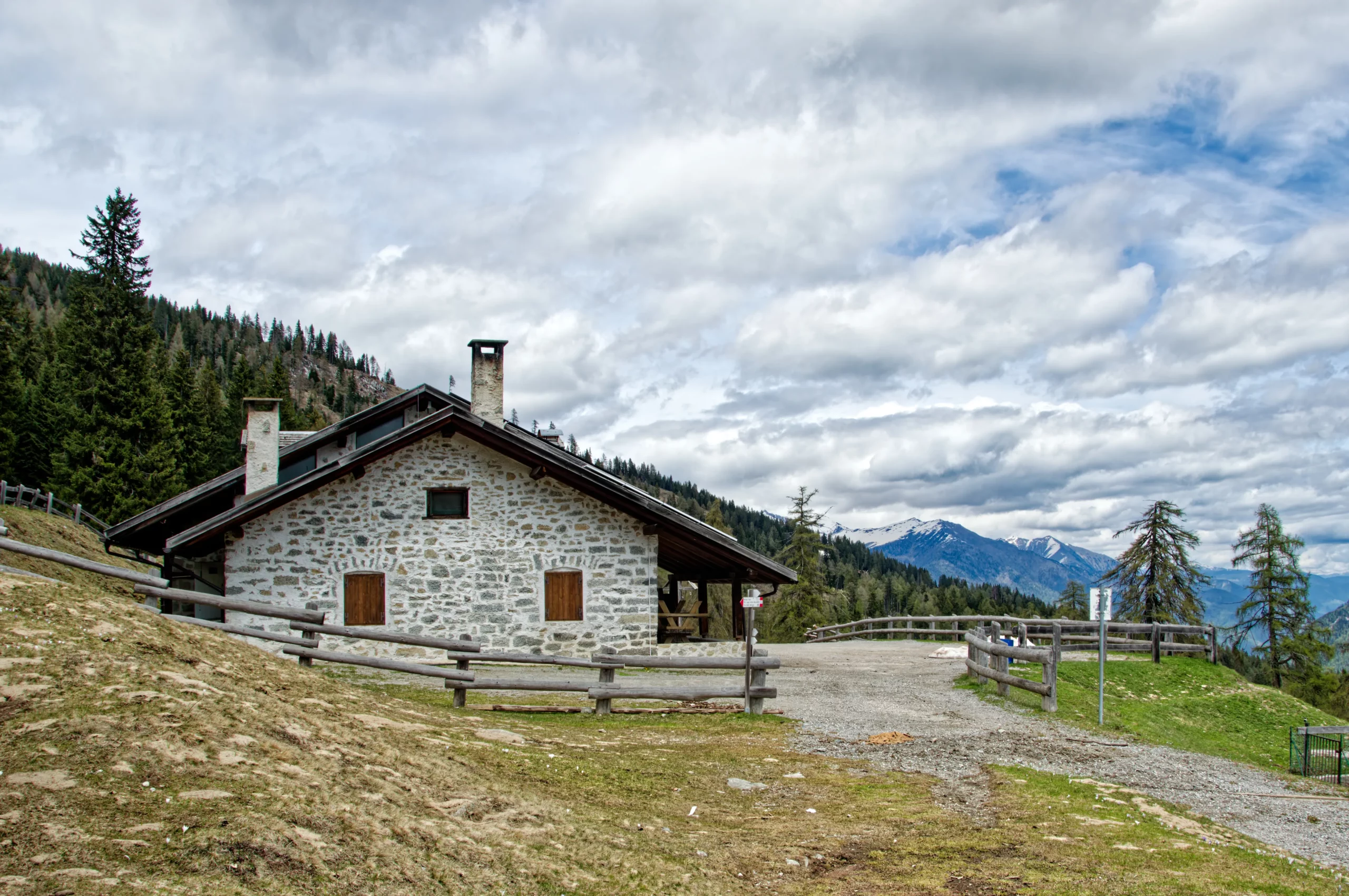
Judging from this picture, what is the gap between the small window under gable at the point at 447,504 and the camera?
21609 millimetres

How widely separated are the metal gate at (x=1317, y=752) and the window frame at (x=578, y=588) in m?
13.8

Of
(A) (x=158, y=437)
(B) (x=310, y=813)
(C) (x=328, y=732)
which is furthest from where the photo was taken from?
(A) (x=158, y=437)

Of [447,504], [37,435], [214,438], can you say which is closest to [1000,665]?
[447,504]

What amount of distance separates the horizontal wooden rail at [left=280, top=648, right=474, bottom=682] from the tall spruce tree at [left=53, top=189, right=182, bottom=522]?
37.6 metres

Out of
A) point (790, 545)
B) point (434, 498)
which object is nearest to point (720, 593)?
point (790, 545)

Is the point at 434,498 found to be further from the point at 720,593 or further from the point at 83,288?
the point at 720,593

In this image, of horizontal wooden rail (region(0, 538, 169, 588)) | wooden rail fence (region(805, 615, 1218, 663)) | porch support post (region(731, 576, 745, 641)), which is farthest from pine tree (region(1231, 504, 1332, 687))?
horizontal wooden rail (region(0, 538, 169, 588))

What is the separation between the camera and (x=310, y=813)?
19.4 feet

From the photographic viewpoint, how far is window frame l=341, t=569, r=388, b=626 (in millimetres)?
20984

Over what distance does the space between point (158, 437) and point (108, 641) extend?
151 feet

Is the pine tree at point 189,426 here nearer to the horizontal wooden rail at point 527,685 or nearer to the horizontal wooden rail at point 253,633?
the horizontal wooden rail at point 253,633

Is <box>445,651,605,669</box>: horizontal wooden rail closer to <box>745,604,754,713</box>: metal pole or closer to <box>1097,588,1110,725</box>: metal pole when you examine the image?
<box>745,604,754,713</box>: metal pole

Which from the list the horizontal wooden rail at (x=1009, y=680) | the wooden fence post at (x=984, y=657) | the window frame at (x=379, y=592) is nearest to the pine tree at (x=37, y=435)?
the window frame at (x=379, y=592)

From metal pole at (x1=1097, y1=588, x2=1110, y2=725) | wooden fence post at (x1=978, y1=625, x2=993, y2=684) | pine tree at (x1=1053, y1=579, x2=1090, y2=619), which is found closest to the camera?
metal pole at (x1=1097, y1=588, x2=1110, y2=725)
